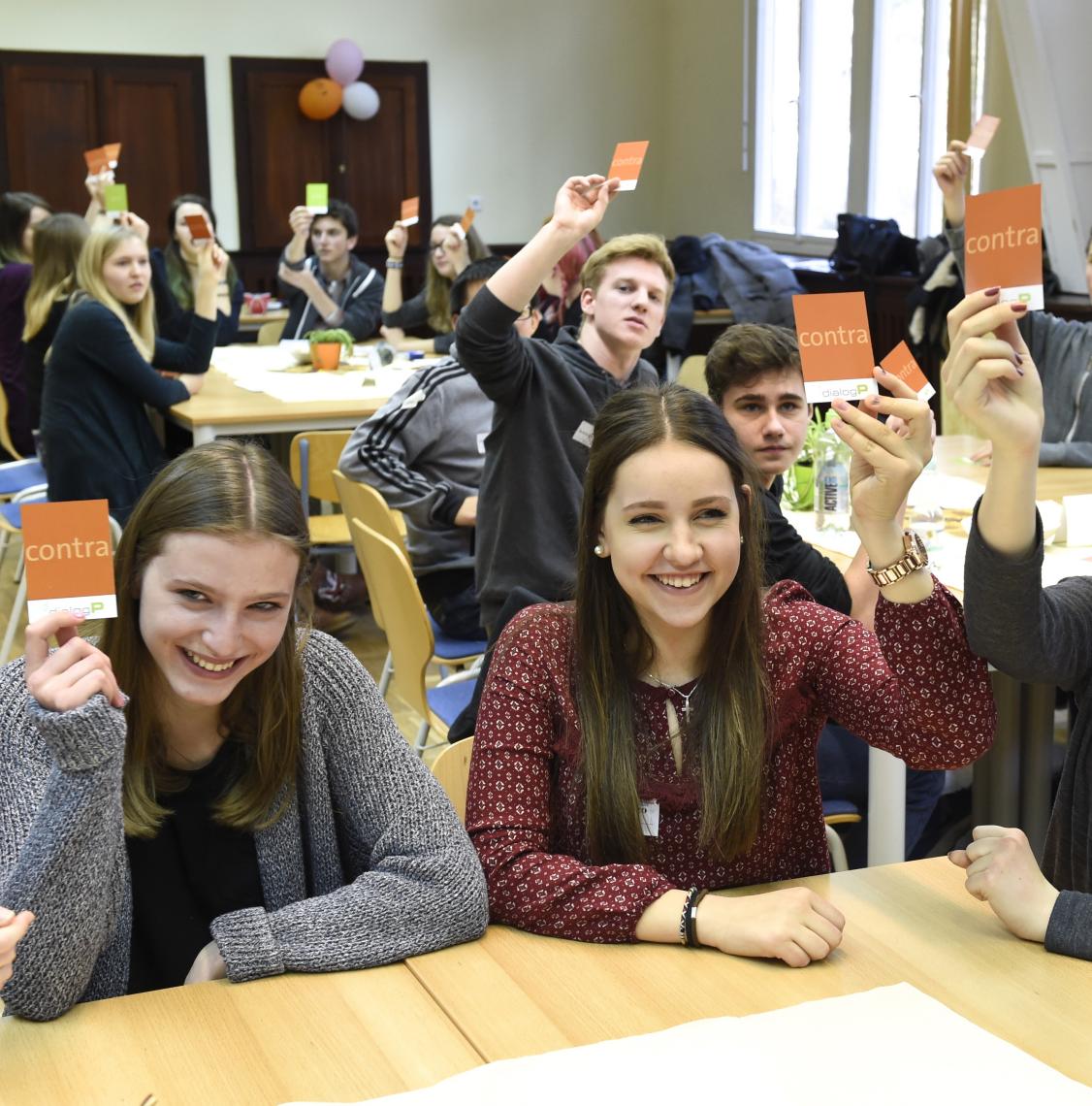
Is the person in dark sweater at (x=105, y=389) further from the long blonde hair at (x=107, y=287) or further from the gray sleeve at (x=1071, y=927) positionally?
the gray sleeve at (x=1071, y=927)

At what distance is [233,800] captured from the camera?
162 centimetres

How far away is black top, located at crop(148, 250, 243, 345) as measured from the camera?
21.0 feet

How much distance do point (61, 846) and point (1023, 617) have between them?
38.4 inches

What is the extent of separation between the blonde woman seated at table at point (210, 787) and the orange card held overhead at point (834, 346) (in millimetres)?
606

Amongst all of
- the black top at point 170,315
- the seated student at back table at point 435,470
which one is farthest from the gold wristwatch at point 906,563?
the black top at point 170,315

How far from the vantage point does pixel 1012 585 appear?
1428mm

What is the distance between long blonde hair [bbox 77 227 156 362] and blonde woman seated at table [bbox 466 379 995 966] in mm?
3020

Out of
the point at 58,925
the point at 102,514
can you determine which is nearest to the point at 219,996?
the point at 58,925

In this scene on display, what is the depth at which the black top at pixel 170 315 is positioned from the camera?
252 inches

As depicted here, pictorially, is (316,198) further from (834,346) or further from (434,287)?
(834,346)

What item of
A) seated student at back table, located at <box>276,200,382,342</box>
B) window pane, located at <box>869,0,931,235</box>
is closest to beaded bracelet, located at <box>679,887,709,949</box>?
seated student at back table, located at <box>276,200,382,342</box>

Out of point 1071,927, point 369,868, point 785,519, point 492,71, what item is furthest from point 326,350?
point 492,71

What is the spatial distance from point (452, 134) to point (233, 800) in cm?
1008

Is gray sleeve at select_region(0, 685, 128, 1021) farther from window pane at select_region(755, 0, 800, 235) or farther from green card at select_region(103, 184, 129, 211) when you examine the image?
window pane at select_region(755, 0, 800, 235)
